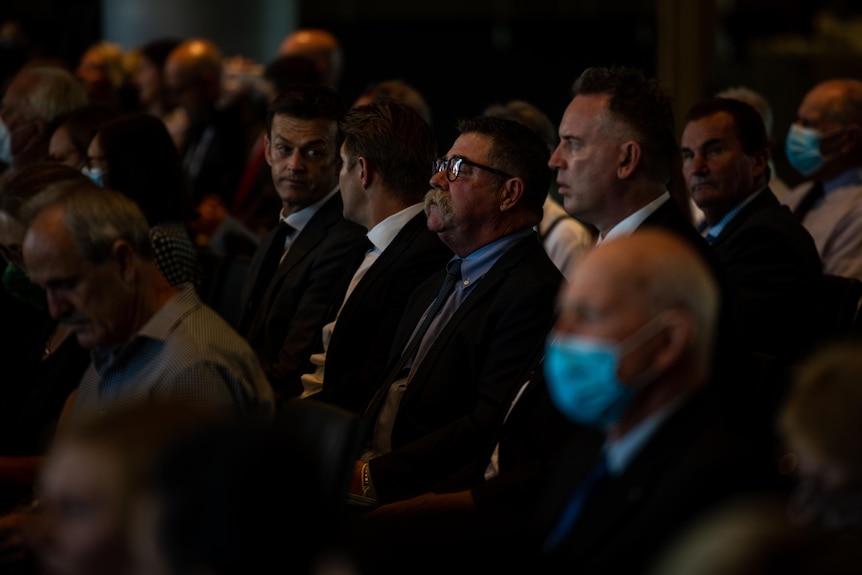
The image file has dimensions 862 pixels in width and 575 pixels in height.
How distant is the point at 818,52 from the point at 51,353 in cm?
828

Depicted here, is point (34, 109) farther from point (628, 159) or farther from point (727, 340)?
point (727, 340)

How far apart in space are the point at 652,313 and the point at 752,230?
2.28 metres

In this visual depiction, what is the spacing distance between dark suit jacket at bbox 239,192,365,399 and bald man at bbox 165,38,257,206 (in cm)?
264

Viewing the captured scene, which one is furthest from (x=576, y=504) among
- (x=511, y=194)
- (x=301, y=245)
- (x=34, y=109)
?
(x=34, y=109)

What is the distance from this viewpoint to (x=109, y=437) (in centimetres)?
172

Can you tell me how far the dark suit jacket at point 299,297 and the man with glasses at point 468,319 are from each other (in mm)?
476

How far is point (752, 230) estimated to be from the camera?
4391 mm

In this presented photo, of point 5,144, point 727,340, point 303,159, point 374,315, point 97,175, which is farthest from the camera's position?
point 5,144

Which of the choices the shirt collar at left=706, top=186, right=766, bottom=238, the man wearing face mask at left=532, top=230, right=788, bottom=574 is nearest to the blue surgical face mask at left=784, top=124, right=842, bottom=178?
the shirt collar at left=706, top=186, right=766, bottom=238

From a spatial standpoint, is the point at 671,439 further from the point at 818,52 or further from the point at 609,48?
the point at 609,48

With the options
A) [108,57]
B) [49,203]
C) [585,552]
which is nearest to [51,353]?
[49,203]

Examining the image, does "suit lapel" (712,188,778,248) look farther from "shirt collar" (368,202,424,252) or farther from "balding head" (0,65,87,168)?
"balding head" (0,65,87,168)

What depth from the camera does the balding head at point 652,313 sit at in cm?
223

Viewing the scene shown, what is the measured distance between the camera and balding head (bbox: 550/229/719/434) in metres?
2.23
